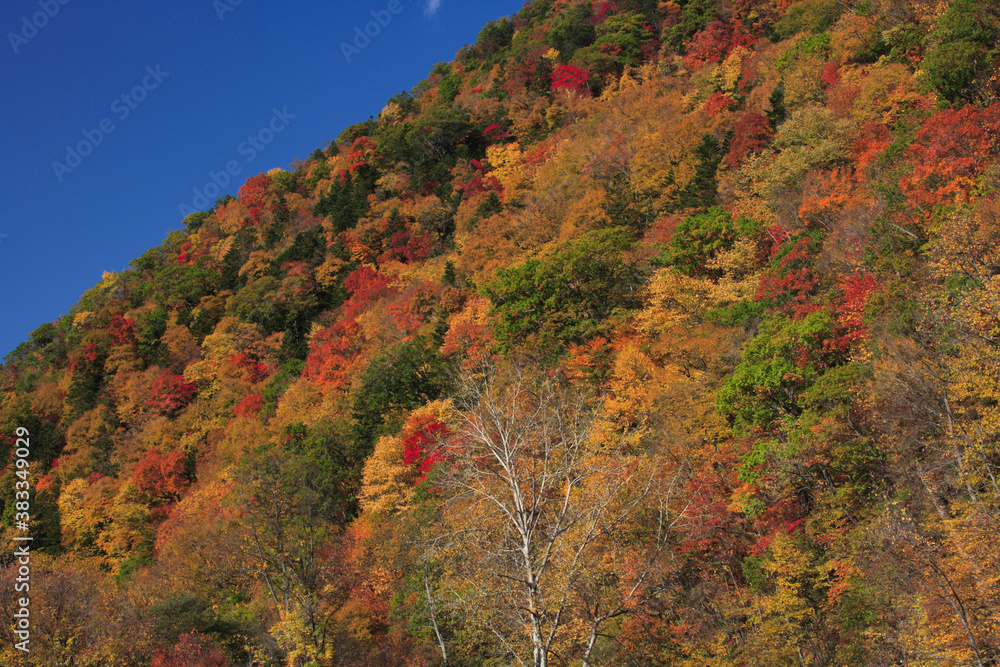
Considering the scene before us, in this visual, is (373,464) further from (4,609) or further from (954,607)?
(954,607)

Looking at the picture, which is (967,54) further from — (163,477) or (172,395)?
(172,395)

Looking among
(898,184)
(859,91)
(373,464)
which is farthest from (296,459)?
(859,91)

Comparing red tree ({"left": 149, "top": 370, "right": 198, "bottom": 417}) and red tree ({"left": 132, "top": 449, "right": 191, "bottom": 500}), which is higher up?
red tree ({"left": 149, "top": 370, "right": 198, "bottom": 417})

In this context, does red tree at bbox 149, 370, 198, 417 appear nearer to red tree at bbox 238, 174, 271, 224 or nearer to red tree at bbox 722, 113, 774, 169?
red tree at bbox 238, 174, 271, 224

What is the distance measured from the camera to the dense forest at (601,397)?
12664mm

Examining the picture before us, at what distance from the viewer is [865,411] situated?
57.6 ft

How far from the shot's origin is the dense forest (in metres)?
12.7

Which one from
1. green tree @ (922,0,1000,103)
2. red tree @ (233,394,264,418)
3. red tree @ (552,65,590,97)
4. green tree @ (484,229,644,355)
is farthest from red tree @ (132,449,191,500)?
green tree @ (922,0,1000,103)

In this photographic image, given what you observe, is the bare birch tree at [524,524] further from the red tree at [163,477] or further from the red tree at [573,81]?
the red tree at [573,81]

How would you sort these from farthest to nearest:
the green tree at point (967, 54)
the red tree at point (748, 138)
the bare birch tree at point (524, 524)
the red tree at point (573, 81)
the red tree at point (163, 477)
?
the red tree at point (573, 81) < the red tree at point (163, 477) < the red tree at point (748, 138) < the green tree at point (967, 54) < the bare birch tree at point (524, 524)

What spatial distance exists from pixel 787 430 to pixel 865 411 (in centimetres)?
215

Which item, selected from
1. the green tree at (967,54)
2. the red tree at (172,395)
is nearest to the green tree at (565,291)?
the green tree at (967,54)

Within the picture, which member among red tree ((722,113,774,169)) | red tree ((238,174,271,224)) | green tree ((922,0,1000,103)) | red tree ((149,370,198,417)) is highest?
red tree ((238,174,271,224))

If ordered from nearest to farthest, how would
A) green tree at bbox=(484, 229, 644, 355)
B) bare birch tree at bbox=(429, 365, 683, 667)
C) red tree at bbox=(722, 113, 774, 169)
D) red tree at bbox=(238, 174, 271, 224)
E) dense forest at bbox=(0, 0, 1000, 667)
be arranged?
bare birch tree at bbox=(429, 365, 683, 667)
dense forest at bbox=(0, 0, 1000, 667)
green tree at bbox=(484, 229, 644, 355)
red tree at bbox=(722, 113, 774, 169)
red tree at bbox=(238, 174, 271, 224)
